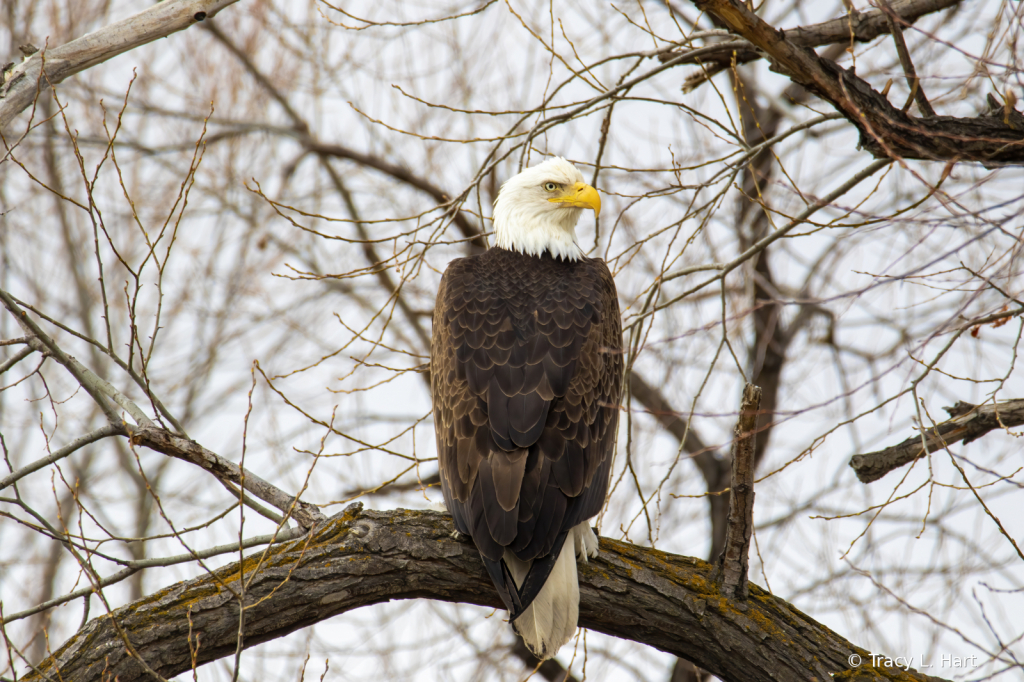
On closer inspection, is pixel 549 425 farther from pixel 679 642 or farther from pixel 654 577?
pixel 679 642

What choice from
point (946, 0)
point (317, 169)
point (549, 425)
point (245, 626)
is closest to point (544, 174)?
point (549, 425)

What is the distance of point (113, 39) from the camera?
4.52 meters

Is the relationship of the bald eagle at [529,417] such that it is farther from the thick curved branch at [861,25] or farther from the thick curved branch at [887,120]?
the thick curved branch at [861,25]

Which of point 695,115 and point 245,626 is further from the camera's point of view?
point 695,115

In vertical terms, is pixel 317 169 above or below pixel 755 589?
above

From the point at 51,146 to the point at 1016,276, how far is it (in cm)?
1181

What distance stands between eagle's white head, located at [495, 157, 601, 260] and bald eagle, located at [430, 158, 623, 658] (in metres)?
0.24

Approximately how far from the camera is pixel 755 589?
4387 millimetres

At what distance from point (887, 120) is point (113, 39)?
3.72m

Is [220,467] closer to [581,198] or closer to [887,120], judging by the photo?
[581,198]

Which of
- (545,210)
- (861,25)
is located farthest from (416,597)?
(861,25)

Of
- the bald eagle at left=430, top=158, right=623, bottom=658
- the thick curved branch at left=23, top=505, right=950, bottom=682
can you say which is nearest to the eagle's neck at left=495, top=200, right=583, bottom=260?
the bald eagle at left=430, top=158, right=623, bottom=658

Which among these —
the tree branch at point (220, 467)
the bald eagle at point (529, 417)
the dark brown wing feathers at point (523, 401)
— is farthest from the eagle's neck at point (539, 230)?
the tree branch at point (220, 467)

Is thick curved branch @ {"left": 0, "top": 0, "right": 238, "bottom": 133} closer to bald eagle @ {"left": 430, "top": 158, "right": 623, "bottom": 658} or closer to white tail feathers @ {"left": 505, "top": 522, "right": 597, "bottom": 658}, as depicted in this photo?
bald eagle @ {"left": 430, "top": 158, "right": 623, "bottom": 658}
